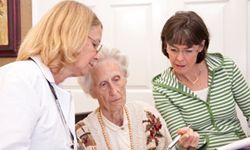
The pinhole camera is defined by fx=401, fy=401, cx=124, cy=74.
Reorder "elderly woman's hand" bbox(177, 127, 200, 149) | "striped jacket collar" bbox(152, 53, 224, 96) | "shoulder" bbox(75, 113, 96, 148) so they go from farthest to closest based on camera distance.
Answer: "striped jacket collar" bbox(152, 53, 224, 96)
"shoulder" bbox(75, 113, 96, 148)
"elderly woman's hand" bbox(177, 127, 200, 149)

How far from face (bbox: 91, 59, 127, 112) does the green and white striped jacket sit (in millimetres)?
198

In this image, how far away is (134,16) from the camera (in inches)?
95.5

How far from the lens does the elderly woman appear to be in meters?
1.74

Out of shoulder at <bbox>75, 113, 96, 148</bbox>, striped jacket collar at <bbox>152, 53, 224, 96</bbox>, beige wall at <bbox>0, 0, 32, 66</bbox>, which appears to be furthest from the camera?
beige wall at <bbox>0, 0, 32, 66</bbox>

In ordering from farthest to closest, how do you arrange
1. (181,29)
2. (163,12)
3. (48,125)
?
(163,12), (181,29), (48,125)

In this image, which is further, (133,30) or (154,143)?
(133,30)

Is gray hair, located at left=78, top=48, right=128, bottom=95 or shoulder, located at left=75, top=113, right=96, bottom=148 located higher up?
gray hair, located at left=78, top=48, right=128, bottom=95

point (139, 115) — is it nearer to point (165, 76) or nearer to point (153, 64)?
point (165, 76)

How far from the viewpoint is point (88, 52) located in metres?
1.38

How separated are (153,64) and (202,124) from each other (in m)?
0.68

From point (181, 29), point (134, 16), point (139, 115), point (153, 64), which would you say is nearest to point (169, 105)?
point (139, 115)

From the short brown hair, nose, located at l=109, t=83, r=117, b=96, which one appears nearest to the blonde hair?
nose, located at l=109, t=83, r=117, b=96

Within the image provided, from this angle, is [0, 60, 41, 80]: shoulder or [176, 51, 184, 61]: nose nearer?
[0, 60, 41, 80]: shoulder

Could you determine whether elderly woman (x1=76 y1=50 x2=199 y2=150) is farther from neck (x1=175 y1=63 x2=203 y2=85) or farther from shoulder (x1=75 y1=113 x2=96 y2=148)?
neck (x1=175 y1=63 x2=203 y2=85)
